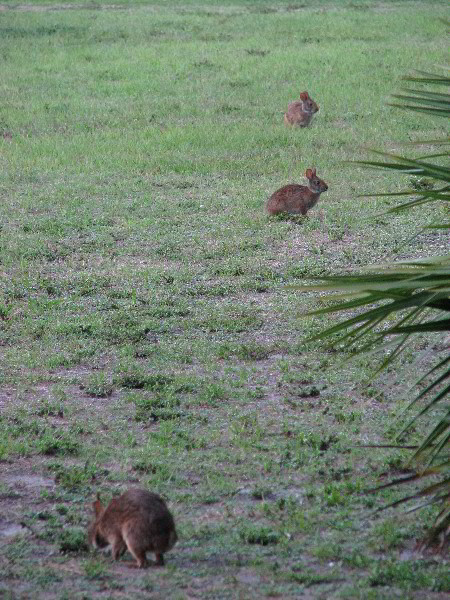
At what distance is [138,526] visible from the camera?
455 centimetres

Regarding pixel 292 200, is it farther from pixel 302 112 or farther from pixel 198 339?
pixel 302 112

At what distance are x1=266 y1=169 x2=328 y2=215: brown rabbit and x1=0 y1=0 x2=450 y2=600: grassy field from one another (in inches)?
6.3

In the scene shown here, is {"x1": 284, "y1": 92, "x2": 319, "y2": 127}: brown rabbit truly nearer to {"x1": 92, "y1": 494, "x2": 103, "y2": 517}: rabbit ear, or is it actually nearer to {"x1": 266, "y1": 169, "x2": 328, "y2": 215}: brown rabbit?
{"x1": 266, "y1": 169, "x2": 328, "y2": 215}: brown rabbit

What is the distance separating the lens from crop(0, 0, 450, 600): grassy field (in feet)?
15.8

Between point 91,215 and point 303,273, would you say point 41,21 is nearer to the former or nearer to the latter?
point 91,215

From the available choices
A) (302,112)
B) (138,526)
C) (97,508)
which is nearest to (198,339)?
(97,508)

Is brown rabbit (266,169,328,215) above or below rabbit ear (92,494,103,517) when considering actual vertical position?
above

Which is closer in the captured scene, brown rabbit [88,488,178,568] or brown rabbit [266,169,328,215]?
brown rabbit [88,488,178,568]

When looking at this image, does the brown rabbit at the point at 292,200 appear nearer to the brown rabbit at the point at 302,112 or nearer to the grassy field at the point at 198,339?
the grassy field at the point at 198,339

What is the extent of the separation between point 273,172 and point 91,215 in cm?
279

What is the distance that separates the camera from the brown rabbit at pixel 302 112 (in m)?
Result: 15.3

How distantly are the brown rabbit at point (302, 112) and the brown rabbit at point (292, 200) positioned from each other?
403cm

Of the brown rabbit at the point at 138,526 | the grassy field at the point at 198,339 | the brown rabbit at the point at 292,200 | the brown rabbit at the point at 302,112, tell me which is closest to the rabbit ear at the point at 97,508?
the brown rabbit at the point at 138,526

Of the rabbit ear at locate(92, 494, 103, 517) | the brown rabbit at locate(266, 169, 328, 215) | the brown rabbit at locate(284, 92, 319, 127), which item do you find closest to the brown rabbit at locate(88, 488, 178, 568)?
the rabbit ear at locate(92, 494, 103, 517)
